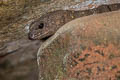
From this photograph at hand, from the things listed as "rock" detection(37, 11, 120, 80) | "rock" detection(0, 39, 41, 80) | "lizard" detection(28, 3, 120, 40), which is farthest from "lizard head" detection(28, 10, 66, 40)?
"rock" detection(37, 11, 120, 80)

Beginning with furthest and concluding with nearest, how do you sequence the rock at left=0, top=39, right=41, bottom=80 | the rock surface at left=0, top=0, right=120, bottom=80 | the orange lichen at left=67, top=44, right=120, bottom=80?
the rock at left=0, top=39, right=41, bottom=80
the rock surface at left=0, top=0, right=120, bottom=80
the orange lichen at left=67, top=44, right=120, bottom=80

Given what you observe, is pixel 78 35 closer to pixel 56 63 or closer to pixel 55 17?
pixel 56 63

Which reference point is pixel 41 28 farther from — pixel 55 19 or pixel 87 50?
pixel 87 50

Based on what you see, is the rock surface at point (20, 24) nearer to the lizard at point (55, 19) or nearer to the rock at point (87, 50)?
the lizard at point (55, 19)

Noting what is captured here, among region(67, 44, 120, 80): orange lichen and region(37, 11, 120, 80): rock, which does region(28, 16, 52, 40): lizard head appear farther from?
region(67, 44, 120, 80): orange lichen

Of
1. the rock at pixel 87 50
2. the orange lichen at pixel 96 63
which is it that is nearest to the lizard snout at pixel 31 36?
the rock at pixel 87 50

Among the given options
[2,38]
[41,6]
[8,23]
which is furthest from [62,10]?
[2,38]
